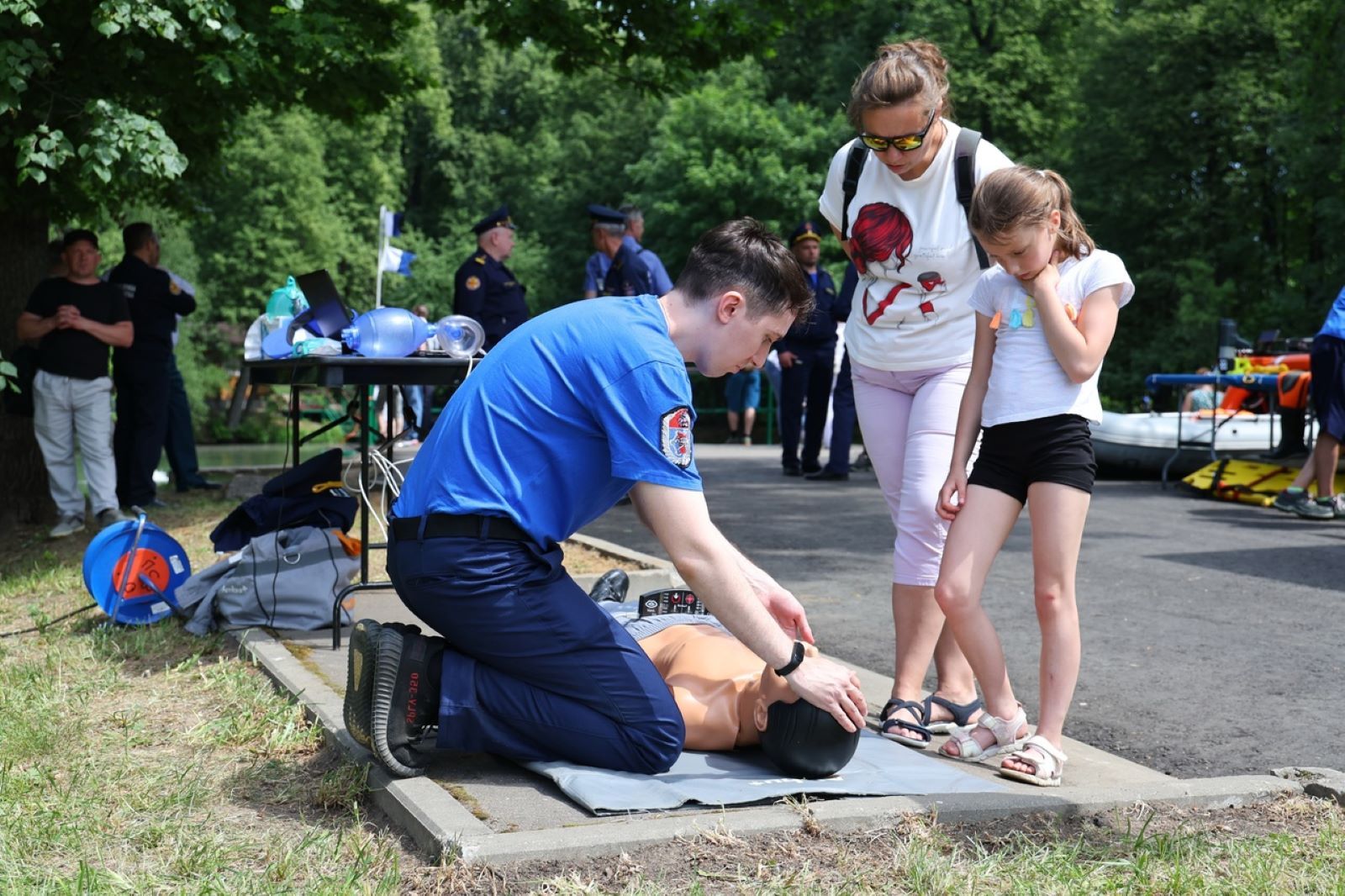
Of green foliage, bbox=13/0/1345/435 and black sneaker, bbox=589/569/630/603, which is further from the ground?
green foliage, bbox=13/0/1345/435

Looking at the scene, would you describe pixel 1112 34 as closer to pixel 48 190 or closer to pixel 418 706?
pixel 48 190

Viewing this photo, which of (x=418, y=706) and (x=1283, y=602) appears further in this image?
(x=1283, y=602)

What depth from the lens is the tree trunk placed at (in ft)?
31.8

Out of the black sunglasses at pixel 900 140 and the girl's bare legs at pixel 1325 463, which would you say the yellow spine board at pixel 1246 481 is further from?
the black sunglasses at pixel 900 140

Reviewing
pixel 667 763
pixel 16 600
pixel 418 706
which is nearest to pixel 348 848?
pixel 418 706

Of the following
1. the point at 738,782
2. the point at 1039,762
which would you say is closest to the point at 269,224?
the point at 738,782

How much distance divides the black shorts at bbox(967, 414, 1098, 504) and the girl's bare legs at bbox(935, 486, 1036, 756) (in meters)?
0.04

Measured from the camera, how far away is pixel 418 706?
11.1 ft

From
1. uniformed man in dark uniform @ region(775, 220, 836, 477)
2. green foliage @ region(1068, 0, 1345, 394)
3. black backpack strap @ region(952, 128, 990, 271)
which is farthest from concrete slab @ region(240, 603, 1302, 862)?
green foliage @ region(1068, 0, 1345, 394)

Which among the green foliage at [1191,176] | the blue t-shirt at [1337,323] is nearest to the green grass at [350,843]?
the blue t-shirt at [1337,323]

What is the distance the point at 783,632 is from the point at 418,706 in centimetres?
92

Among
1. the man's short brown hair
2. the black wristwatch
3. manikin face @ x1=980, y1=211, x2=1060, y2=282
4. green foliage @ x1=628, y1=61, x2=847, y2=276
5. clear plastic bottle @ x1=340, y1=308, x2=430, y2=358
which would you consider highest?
green foliage @ x1=628, y1=61, x2=847, y2=276

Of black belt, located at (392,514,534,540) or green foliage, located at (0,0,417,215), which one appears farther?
green foliage, located at (0,0,417,215)

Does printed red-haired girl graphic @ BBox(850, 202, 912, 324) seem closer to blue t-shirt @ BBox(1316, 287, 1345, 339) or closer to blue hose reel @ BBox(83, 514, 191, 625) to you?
blue hose reel @ BBox(83, 514, 191, 625)
